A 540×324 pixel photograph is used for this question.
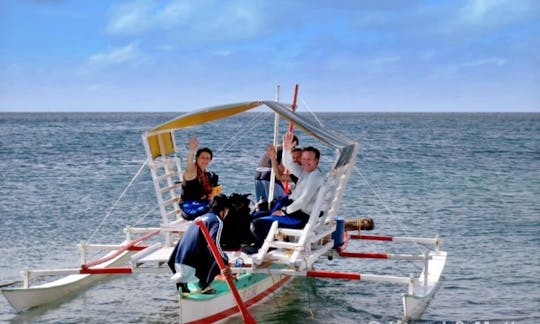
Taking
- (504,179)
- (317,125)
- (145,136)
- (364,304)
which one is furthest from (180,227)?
(504,179)

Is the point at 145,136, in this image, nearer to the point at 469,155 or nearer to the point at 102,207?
the point at 102,207

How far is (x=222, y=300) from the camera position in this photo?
32.7ft

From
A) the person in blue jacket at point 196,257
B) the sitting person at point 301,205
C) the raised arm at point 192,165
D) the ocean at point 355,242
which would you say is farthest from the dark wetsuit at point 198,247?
the raised arm at point 192,165

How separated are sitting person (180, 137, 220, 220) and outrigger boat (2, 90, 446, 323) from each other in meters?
0.29

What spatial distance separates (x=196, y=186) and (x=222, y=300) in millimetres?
2060

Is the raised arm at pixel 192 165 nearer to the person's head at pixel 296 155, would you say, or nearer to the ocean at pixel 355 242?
the ocean at pixel 355 242

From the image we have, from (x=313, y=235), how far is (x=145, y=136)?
2.98 meters

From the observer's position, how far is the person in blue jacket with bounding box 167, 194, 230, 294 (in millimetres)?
9422

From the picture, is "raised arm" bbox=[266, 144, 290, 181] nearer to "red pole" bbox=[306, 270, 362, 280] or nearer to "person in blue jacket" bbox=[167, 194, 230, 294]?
"person in blue jacket" bbox=[167, 194, 230, 294]

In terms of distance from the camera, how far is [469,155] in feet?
157

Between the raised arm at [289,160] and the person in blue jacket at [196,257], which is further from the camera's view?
the raised arm at [289,160]

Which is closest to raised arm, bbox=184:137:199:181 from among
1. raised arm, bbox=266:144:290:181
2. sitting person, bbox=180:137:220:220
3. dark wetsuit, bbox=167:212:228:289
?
sitting person, bbox=180:137:220:220

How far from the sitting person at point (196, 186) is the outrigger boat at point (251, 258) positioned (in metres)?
0.29

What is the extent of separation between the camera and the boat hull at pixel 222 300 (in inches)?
372
